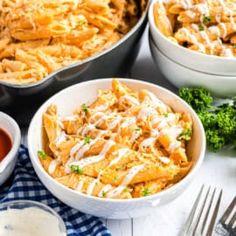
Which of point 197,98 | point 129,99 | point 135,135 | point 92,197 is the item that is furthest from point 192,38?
point 92,197

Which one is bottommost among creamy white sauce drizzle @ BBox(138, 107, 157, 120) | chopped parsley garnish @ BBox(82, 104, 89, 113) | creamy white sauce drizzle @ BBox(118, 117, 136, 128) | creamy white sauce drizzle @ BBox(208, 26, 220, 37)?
chopped parsley garnish @ BBox(82, 104, 89, 113)

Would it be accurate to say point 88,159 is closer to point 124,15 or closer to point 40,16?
point 40,16

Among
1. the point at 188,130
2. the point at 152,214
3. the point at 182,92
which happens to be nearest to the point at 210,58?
the point at 182,92

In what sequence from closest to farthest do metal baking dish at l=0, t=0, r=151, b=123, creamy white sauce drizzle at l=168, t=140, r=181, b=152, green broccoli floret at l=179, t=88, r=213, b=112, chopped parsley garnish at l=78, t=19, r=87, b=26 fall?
creamy white sauce drizzle at l=168, t=140, r=181, b=152 → metal baking dish at l=0, t=0, r=151, b=123 → green broccoli floret at l=179, t=88, r=213, b=112 → chopped parsley garnish at l=78, t=19, r=87, b=26

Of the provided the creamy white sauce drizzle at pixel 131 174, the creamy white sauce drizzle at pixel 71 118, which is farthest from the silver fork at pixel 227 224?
the creamy white sauce drizzle at pixel 71 118

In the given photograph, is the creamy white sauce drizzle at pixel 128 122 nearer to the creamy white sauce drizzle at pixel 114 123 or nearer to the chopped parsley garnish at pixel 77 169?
the creamy white sauce drizzle at pixel 114 123

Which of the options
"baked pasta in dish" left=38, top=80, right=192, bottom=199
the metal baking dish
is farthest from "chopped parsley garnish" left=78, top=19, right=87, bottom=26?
"baked pasta in dish" left=38, top=80, right=192, bottom=199

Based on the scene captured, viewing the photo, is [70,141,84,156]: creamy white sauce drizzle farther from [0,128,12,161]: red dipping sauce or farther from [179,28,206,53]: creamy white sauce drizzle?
[179,28,206,53]: creamy white sauce drizzle
